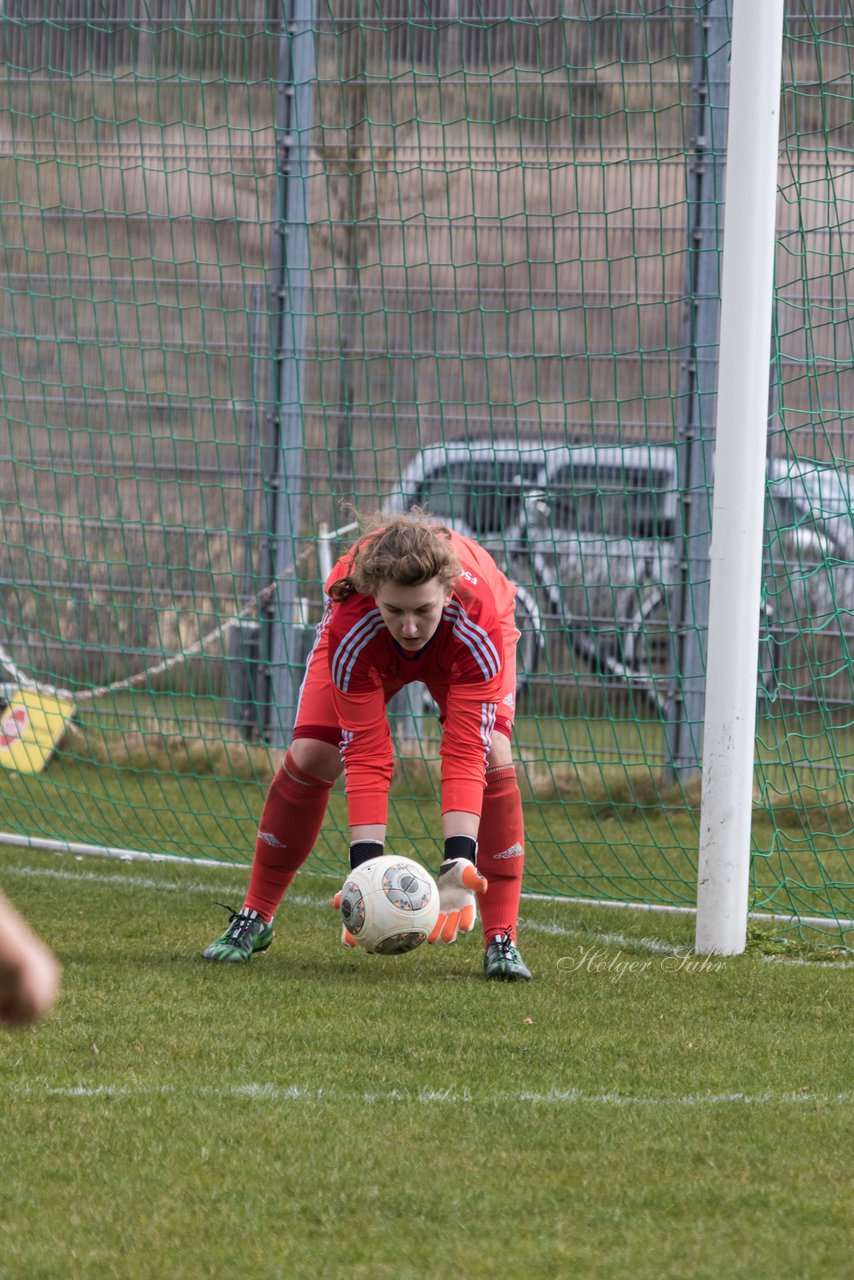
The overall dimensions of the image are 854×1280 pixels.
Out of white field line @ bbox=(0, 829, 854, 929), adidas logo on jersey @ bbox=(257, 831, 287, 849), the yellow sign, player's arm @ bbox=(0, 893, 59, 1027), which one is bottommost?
white field line @ bbox=(0, 829, 854, 929)

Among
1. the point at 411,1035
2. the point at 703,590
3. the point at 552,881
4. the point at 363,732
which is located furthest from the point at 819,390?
the point at 411,1035

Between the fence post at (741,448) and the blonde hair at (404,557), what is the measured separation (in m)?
1.01

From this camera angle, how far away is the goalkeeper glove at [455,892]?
3971 millimetres

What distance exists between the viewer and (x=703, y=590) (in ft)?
25.3

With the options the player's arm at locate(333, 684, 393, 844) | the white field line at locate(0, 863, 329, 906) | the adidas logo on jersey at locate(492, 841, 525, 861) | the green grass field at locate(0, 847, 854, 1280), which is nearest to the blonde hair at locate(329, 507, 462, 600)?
the player's arm at locate(333, 684, 393, 844)

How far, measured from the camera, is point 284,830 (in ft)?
15.3

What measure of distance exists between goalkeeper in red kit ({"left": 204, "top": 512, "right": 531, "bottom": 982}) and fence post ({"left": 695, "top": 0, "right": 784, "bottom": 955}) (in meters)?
0.58

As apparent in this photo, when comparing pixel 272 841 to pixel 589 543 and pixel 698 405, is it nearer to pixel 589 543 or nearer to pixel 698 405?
pixel 589 543

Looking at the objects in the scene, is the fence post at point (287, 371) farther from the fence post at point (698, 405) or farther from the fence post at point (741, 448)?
the fence post at point (741, 448)

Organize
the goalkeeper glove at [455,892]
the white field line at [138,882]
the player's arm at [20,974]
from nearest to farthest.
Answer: the player's arm at [20,974] < the goalkeeper glove at [455,892] < the white field line at [138,882]

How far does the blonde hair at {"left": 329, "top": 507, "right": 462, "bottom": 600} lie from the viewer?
12.6ft

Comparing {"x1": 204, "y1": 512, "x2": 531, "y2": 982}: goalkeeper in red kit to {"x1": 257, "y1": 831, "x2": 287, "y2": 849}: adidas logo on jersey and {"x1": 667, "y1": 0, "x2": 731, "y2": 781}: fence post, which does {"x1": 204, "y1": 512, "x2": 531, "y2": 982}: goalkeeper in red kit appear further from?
{"x1": 667, "y1": 0, "x2": 731, "y2": 781}: fence post

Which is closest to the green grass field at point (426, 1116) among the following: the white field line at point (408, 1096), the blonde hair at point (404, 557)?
the white field line at point (408, 1096)

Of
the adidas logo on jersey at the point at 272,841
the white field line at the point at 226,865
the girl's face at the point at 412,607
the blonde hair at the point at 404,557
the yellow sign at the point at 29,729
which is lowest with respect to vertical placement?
the white field line at the point at 226,865
